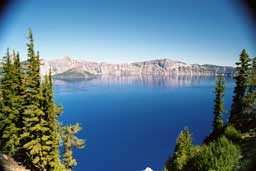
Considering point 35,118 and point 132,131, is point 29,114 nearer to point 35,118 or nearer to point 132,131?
point 35,118

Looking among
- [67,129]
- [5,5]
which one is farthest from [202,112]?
[5,5]

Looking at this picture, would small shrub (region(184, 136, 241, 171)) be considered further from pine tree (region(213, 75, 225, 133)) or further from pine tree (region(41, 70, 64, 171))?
pine tree (region(213, 75, 225, 133))

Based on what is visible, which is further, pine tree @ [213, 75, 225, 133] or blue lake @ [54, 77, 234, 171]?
blue lake @ [54, 77, 234, 171]

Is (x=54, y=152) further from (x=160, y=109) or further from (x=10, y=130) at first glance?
(x=160, y=109)

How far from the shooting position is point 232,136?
15.8 metres

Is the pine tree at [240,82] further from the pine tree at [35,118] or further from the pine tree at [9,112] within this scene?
the pine tree at [9,112]

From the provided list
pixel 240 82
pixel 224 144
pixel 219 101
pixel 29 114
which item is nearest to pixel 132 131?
pixel 219 101

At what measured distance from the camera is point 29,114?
21.6 metres

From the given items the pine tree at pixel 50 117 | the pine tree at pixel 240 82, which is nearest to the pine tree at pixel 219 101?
the pine tree at pixel 240 82

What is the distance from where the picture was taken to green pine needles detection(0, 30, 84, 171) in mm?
21812

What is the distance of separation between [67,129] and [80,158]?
43408 mm

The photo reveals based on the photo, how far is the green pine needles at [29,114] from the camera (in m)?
21.8

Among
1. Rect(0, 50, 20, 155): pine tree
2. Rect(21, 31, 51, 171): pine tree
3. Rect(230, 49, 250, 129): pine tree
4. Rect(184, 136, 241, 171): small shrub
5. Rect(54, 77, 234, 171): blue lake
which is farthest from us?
Rect(54, 77, 234, 171): blue lake


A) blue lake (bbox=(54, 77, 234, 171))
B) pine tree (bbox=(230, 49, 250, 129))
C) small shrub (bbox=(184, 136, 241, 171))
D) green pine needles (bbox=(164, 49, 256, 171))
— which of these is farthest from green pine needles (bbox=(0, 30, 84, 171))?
blue lake (bbox=(54, 77, 234, 171))
